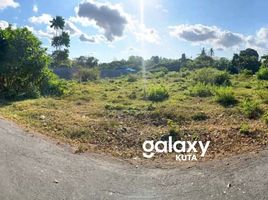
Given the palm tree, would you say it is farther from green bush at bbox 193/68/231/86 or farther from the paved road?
the paved road

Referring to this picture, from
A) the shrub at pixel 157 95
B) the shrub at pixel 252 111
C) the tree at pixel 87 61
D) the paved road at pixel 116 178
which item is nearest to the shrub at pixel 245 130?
the paved road at pixel 116 178

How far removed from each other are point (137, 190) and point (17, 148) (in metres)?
3.37

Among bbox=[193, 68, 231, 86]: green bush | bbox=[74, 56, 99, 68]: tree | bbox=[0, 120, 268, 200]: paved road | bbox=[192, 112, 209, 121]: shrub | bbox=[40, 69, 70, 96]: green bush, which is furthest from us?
bbox=[74, 56, 99, 68]: tree

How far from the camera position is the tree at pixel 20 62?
1914 cm

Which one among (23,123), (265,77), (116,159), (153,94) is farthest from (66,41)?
(116,159)

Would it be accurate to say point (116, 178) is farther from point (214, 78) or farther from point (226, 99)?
point (214, 78)

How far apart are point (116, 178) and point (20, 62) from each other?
1422 cm

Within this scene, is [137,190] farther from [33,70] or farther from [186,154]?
[33,70]

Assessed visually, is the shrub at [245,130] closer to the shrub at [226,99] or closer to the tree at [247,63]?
the shrub at [226,99]

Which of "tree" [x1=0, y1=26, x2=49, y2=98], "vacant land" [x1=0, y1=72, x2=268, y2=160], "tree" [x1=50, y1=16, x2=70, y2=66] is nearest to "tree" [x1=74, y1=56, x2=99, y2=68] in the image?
"tree" [x1=50, y1=16, x2=70, y2=66]

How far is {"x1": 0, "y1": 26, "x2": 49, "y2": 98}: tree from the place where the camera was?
19.1 metres

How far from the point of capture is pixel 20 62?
19.3m

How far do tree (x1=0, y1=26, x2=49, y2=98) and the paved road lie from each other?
468 inches

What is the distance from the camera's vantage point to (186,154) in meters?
8.12
